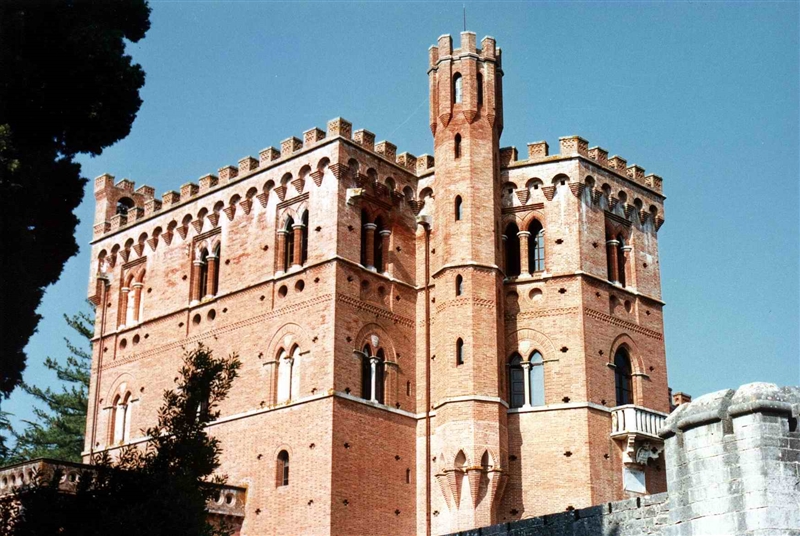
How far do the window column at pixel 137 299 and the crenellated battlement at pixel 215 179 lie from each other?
2104 mm

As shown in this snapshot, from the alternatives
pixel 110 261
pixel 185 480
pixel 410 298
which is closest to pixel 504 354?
pixel 410 298

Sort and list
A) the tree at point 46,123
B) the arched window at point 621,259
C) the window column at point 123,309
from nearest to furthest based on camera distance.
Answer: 1. the tree at point 46,123
2. the arched window at point 621,259
3. the window column at point 123,309

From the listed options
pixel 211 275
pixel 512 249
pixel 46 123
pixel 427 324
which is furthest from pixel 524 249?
pixel 46 123

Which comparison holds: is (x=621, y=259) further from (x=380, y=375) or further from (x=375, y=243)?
(x=380, y=375)

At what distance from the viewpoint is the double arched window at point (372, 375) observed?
3025 centimetres

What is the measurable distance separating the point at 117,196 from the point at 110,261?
98.3 inches

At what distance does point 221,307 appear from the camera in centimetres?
3297

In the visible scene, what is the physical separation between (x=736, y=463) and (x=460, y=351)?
1591cm

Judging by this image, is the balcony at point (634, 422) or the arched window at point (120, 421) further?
the arched window at point (120, 421)

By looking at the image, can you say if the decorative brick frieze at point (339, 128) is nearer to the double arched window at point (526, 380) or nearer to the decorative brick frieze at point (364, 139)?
the decorative brick frieze at point (364, 139)

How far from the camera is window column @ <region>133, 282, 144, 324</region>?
1405 inches

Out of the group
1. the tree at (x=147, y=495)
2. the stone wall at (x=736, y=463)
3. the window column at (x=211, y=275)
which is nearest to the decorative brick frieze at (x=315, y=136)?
the window column at (x=211, y=275)

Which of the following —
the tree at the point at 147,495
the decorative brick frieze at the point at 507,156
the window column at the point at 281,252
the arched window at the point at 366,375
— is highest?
the decorative brick frieze at the point at 507,156

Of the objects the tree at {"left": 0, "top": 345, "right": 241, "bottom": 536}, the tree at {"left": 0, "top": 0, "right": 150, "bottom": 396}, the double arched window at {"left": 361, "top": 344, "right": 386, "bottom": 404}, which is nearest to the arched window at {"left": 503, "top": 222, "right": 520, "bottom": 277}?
the double arched window at {"left": 361, "top": 344, "right": 386, "bottom": 404}
